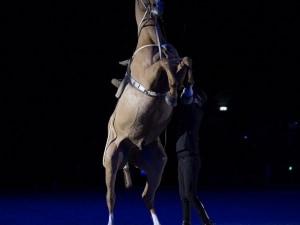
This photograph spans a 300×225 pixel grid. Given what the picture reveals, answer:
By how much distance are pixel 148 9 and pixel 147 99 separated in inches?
35.0

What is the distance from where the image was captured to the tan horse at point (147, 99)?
4.88 metres

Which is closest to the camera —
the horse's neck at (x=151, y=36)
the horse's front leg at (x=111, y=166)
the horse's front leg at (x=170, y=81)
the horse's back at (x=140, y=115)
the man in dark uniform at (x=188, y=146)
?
the horse's front leg at (x=170, y=81)

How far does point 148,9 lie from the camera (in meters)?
5.43

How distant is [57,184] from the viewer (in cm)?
1498

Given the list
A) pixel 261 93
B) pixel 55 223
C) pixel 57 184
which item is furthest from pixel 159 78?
pixel 261 93

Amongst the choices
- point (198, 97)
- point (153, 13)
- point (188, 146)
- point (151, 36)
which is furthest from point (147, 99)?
point (188, 146)

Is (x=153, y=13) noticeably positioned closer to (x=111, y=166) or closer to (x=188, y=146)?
(x=111, y=166)

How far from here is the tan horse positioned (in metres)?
4.88

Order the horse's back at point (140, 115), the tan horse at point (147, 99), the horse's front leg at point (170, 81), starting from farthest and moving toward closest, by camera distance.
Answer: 1. the horse's back at point (140, 115)
2. the tan horse at point (147, 99)
3. the horse's front leg at point (170, 81)

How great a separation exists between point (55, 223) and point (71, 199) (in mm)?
3648

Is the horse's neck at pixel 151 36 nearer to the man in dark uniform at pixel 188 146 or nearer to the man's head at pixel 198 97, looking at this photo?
the man's head at pixel 198 97

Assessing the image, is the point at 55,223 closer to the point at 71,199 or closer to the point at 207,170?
the point at 71,199

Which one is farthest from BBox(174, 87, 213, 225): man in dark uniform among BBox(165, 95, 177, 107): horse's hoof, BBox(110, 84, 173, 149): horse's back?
BBox(165, 95, 177, 107): horse's hoof

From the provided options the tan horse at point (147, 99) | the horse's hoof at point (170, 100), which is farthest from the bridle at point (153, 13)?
the horse's hoof at point (170, 100)
